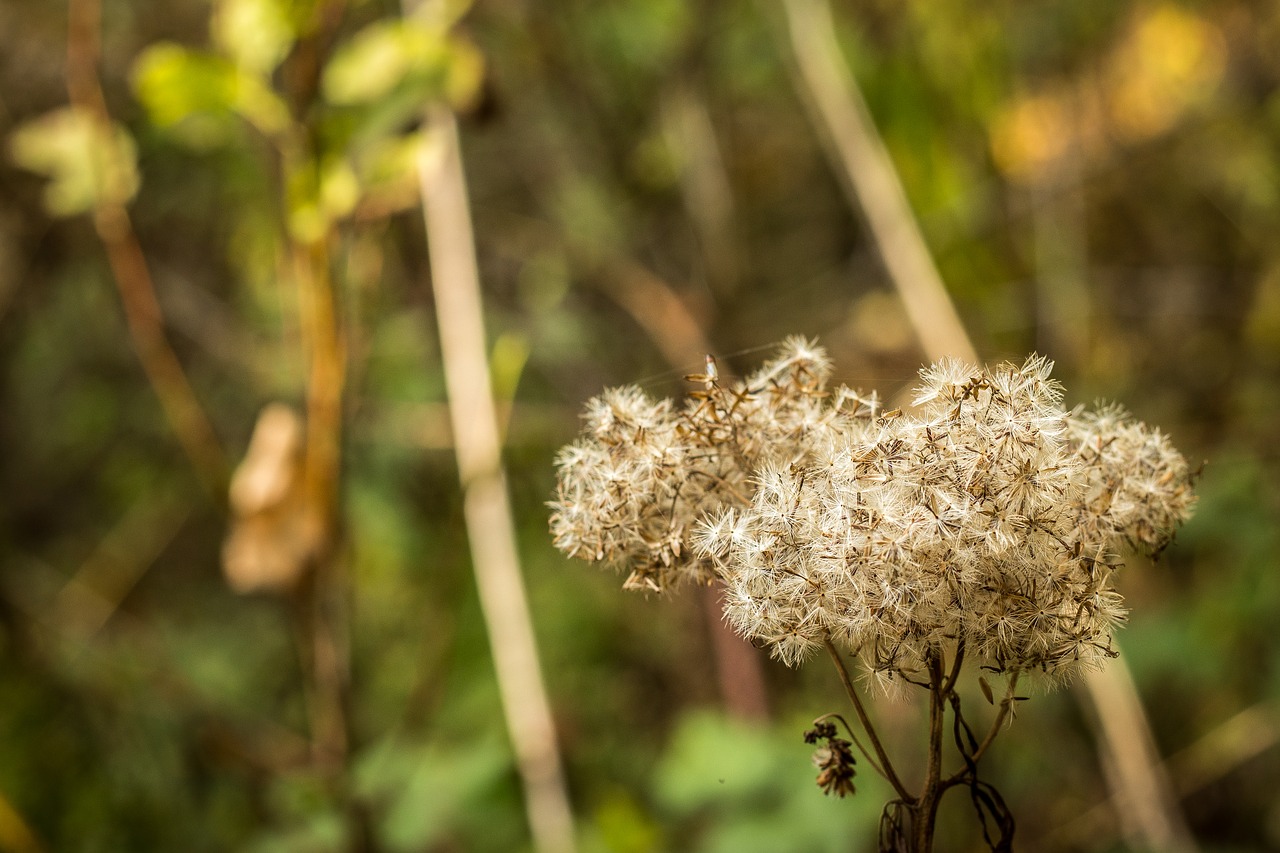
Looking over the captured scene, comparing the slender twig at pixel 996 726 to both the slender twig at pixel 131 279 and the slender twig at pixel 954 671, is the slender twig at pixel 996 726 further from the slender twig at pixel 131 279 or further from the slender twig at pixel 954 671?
the slender twig at pixel 131 279

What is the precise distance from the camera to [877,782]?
1.73 m

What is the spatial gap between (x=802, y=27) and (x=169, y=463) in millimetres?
2475

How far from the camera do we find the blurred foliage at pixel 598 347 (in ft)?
7.45

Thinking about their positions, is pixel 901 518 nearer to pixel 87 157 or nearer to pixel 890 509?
pixel 890 509

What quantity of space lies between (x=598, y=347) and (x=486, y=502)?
1.44 metres

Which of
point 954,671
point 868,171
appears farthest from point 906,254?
point 954,671

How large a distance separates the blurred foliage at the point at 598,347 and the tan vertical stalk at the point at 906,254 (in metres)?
0.15

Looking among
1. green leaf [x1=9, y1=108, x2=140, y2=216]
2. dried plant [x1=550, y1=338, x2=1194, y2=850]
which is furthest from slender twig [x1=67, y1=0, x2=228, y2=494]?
dried plant [x1=550, y1=338, x2=1194, y2=850]

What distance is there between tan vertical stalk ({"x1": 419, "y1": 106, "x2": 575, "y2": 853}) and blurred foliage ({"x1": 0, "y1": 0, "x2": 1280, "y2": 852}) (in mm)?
129

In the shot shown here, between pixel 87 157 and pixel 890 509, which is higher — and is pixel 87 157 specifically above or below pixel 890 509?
above

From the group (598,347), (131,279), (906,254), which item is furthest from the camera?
(598,347)

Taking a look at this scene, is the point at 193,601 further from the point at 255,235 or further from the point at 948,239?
the point at 948,239

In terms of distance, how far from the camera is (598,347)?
318 cm

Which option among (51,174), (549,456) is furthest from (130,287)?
(51,174)
